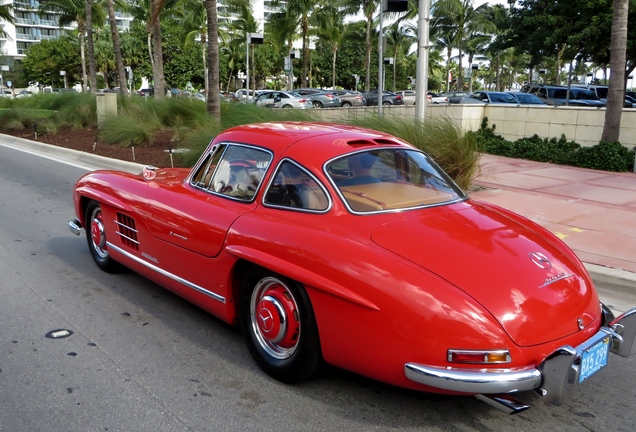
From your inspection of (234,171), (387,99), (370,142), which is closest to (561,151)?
(370,142)

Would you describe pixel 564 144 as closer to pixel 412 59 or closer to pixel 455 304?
pixel 455 304

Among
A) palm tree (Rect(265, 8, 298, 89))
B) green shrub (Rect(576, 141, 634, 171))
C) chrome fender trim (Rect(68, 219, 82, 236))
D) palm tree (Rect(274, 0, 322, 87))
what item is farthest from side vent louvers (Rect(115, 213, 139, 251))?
palm tree (Rect(265, 8, 298, 89))

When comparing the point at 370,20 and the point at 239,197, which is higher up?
→ the point at 370,20

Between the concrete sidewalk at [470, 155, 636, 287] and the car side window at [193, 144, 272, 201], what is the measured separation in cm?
354

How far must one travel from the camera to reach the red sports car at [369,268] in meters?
2.74

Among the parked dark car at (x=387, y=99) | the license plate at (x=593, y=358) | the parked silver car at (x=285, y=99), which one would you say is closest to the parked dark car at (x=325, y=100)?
the parked silver car at (x=285, y=99)

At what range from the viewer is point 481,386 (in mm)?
2654

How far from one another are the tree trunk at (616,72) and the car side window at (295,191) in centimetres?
1119

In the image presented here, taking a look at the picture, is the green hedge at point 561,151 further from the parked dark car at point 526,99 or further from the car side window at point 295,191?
the parked dark car at point 526,99

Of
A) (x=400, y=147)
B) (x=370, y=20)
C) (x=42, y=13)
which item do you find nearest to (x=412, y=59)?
(x=370, y=20)

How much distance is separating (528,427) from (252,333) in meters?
1.69

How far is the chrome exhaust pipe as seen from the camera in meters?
2.76

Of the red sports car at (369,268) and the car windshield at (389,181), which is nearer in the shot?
the red sports car at (369,268)

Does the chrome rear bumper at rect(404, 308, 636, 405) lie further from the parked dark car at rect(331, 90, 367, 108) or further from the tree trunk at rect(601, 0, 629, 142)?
the parked dark car at rect(331, 90, 367, 108)
